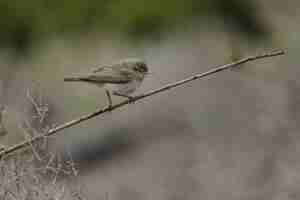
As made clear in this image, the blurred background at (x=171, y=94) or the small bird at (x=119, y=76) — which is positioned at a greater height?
the small bird at (x=119, y=76)

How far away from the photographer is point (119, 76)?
349 centimetres

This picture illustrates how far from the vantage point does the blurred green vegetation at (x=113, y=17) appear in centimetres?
820

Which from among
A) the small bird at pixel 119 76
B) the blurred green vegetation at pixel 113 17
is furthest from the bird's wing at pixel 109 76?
the blurred green vegetation at pixel 113 17

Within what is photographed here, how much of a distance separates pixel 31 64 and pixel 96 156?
55.5 inches

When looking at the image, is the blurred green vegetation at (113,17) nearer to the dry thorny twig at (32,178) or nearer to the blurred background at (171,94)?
the blurred background at (171,94)

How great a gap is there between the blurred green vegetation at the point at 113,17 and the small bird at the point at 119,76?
450 cm

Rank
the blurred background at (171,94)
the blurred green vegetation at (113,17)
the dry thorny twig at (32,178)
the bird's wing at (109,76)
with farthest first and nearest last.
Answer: the blurred green vegetation at (113,17) < the blurred background at (171,94) < the bird's wing at (109,76) < the dry thorny twig at (32,178)

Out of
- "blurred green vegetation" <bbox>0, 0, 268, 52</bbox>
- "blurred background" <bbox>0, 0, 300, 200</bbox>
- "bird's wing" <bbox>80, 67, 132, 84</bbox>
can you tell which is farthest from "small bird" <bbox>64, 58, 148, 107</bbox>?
"blurred green vegetation" <bbox>0, 0, 268, 52</bbox>

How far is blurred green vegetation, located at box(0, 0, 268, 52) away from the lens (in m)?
8.20

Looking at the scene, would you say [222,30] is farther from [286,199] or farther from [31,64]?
[286,199]

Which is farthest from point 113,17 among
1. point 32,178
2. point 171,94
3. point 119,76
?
point 32,178

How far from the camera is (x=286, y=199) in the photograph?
6.38m

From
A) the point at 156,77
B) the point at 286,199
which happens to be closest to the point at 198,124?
the point at 156,77

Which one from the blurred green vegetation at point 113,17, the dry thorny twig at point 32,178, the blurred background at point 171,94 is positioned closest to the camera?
the dry thorny twig at point 32,178
